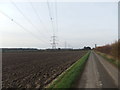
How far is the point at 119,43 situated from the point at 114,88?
63.3 feet

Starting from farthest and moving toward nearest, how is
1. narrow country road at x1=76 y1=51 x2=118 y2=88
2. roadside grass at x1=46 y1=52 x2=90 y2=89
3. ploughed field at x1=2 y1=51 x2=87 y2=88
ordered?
1. ploughed field at x1=2 y1=51 x2=87 y2=88
2. narrow country road at x1=76 y1=51 x2=118 y2=88
3. roadside grass at x1=46 y1=52 x2=90 y2=89

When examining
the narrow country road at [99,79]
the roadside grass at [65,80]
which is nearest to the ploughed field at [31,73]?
the roadside grass at [65,80]

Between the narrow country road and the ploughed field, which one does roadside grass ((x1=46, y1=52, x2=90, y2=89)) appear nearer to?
the narrow country road

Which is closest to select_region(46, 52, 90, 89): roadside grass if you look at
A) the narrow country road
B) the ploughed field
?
the narrow country road

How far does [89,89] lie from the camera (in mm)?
10875

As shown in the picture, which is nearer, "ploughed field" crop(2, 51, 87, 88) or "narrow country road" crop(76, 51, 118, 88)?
"narrow country road" crop(76, 51, 118, 88)

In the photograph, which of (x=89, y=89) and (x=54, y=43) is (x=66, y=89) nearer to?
(x=89, y=89)

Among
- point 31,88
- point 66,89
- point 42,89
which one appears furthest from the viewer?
point 31,88

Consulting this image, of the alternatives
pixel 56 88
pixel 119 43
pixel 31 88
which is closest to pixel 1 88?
pixel 31 88

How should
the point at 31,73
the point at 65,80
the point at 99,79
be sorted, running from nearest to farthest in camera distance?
1. the point at 65,80
2. the point at 99,79
3. the point at 31,73

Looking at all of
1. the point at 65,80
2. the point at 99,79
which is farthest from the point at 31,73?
the point at 99,79

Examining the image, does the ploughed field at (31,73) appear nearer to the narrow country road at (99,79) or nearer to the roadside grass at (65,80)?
the roadside grass at (65,80)

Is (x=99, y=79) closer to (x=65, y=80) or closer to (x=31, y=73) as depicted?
(x=65, y=80)

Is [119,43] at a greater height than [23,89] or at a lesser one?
greater
